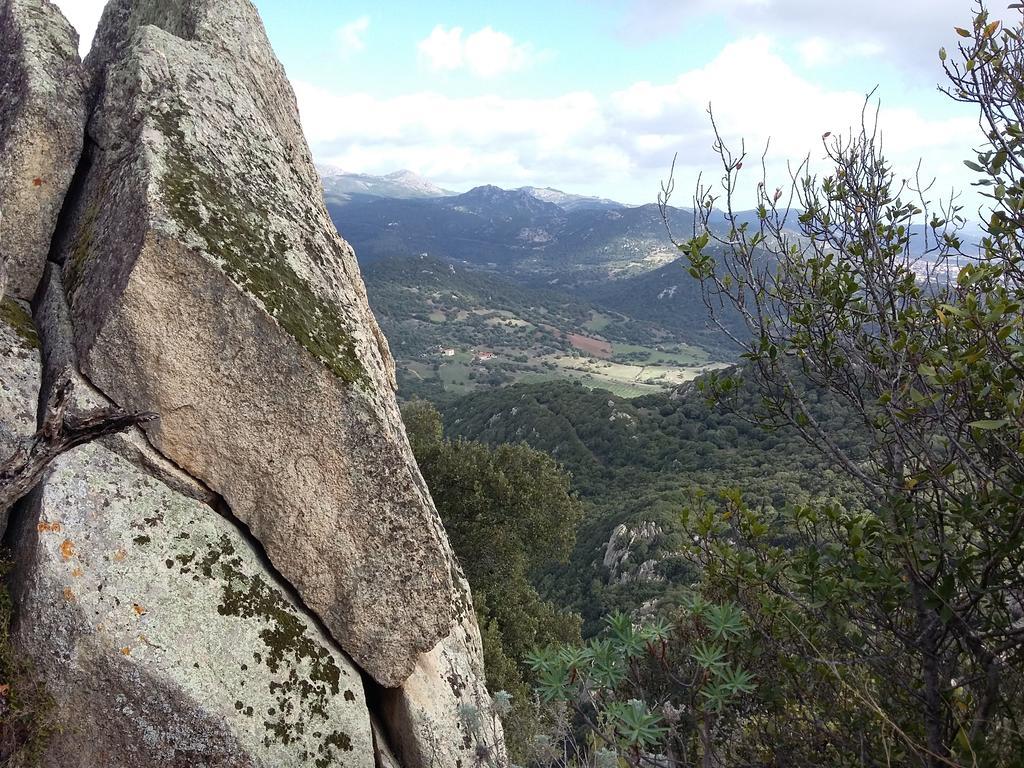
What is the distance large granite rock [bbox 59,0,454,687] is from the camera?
8250 millimetres

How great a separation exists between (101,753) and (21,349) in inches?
207

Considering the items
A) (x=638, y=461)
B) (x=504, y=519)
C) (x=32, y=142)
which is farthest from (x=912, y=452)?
(x=638, y=461)

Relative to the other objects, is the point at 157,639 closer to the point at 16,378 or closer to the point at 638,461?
the point at 16,378

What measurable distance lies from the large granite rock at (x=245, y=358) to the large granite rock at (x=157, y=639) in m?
0.67

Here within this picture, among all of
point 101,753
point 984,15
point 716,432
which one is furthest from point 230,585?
point 716,432

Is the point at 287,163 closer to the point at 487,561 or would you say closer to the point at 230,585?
the point at 230,585

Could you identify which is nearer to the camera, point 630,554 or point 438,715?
point 438,715

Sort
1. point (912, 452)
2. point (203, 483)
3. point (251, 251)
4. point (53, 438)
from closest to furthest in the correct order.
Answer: point (912, 452) < point (53, 438) < point (203, 483) < point (251, 251)

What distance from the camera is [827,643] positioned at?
6.93m

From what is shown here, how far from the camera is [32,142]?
1001cm

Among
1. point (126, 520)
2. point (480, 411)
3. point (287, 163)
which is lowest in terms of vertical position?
point (480, 411)

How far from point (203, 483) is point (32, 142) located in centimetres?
619

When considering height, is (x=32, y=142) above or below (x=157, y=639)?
above

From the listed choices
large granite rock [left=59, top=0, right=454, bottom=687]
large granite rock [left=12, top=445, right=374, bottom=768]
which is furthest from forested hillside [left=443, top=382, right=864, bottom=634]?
large granite rock [left=12, top=445, right=374, bottom=768]
